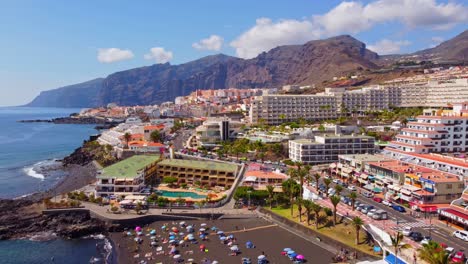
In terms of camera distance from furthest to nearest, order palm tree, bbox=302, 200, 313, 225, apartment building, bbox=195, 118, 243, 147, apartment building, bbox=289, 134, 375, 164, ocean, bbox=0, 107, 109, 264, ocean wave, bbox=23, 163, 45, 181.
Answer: apartment building, bbox=195, 118, 243, 147, ocean wave, bbox=23, 163, 45, 181, apartment building, bbox=289, 134, 375, 164, palm tree, bbox=302, 200, 313, 225, ocean, bbox=0, 107, 109, 264

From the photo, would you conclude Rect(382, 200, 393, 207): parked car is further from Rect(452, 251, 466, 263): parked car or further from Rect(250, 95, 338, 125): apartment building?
Rect(250, 95, 338, 125): apartment building

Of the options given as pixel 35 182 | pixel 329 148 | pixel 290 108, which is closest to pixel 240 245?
pixel 329 148

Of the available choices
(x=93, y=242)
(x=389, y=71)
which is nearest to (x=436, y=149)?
(x=93, y=242)

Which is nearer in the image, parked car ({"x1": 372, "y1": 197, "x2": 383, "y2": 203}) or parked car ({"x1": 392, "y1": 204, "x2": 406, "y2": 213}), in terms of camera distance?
parked car ({"x1": 392, "y1": 204, "x2": 406, "y2": 213})

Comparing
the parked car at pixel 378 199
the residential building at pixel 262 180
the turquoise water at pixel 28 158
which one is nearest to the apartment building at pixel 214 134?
the turquoise water at pixel 28 158

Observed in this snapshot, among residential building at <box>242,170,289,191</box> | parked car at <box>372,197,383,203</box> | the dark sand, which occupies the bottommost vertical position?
the dark sand

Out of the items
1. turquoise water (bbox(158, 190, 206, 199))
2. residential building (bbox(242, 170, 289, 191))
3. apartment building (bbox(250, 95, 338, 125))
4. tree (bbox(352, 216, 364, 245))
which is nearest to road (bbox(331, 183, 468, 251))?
tree (bbox(352, 216, 364, 245))

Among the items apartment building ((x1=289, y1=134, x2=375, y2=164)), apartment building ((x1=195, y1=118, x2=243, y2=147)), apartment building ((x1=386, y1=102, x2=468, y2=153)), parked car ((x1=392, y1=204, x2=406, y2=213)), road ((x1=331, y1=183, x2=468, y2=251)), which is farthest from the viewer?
apartment building ((x1=195, y1=118, x2=243, y2=147))
